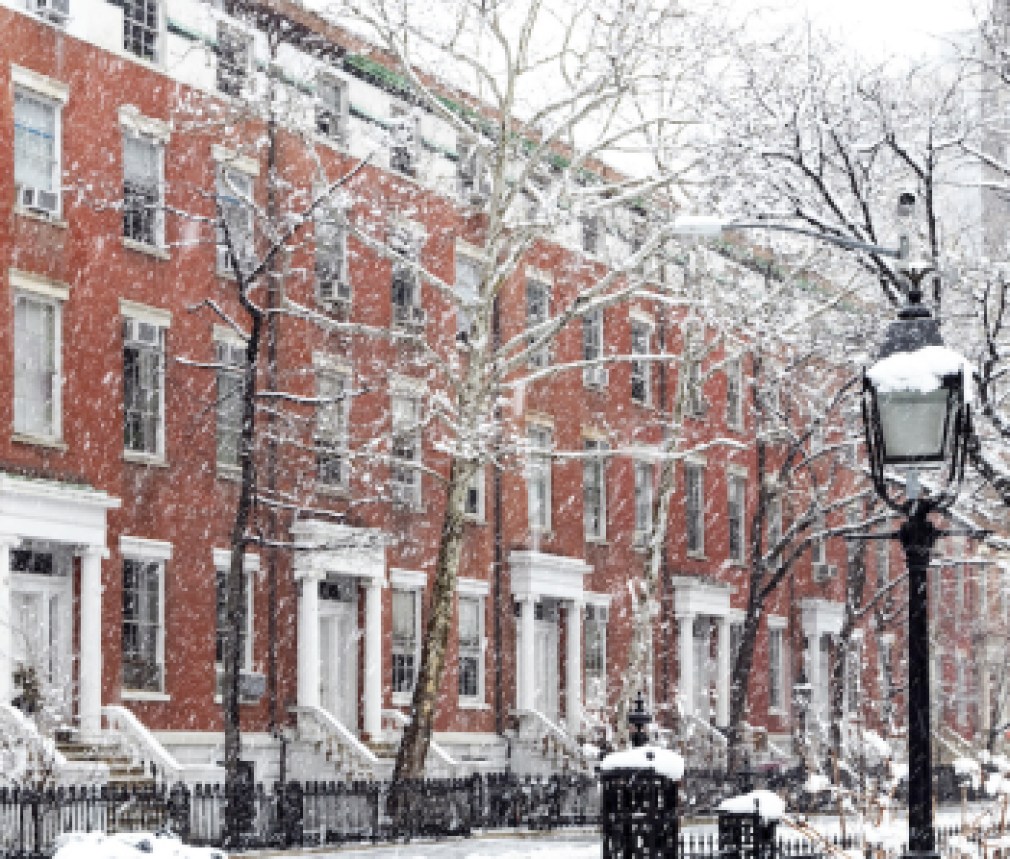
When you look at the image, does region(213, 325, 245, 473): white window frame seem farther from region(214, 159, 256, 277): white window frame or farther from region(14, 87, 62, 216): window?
region(14, 87, 62, 216): window

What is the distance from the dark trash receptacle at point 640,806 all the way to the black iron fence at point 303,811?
1032 centimetres

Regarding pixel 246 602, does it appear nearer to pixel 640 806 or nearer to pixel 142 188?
pixel 142 188

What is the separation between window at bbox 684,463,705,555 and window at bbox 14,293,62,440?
21121mm

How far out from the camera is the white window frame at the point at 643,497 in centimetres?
4547

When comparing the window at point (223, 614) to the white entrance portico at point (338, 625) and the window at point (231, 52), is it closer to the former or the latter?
the white entrance portico at point (338, 625)

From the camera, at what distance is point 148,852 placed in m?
11.0

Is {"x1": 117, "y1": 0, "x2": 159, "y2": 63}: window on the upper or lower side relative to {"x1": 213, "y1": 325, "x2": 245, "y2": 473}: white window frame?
upper

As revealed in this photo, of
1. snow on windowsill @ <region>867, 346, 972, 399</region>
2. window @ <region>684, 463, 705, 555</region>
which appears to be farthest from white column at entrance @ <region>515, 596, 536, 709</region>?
snow on windowsill @ <region>867, 346, 972, 399</region>

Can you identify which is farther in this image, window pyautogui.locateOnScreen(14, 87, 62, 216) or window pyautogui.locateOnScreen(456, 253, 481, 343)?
window pyautogui.locateOnScreen(456, 253, 481, 343)

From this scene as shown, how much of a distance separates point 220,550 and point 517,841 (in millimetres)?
7303

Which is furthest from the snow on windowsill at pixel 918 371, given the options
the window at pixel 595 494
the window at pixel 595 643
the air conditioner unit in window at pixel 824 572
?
the air conditioner unit in window at pixel 824 572

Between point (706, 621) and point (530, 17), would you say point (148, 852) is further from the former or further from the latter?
point (706, 621)

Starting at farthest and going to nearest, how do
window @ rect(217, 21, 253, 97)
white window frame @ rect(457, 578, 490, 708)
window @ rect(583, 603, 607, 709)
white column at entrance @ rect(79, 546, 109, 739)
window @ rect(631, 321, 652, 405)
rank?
window @ rect(631, 321, 652, 405) < window @ rect(583, 603, 607, 709) < white window frame @ rect(457, 578, 490, 708) < window @ rect(217, 21, 253, 97) < white column at entrance @ rect(79, 546, 109, 739)

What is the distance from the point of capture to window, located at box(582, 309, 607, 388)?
43472 mm
